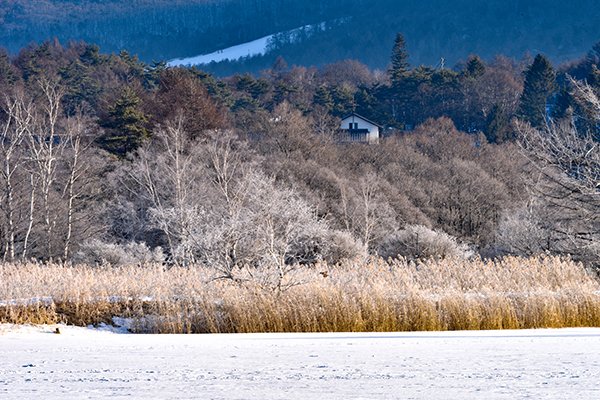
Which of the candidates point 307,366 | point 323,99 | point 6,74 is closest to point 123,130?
point 6,74

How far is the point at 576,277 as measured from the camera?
16.3m

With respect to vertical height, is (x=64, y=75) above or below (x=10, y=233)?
above

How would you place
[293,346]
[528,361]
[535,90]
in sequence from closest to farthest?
1. [528,361]
2. [293,346]
3. [535,90]

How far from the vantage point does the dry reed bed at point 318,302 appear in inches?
547

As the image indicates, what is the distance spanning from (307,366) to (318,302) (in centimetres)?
466

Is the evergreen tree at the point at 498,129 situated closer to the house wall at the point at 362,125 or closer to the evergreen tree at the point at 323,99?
the house wall at the point at 362,125

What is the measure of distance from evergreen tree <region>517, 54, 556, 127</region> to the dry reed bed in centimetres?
6852

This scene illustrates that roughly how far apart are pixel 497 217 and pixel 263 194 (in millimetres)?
23742

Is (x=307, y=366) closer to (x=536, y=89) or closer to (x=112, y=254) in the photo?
(x=112, y=254)

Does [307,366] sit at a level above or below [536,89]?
below

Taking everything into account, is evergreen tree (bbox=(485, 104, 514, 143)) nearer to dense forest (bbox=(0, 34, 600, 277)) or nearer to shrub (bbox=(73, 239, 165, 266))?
dense forest (bbox=(0, 34, 600, 277))

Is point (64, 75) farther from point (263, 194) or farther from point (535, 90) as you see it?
point (263, 194)

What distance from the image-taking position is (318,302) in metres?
14.1

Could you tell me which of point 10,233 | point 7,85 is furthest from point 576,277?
point 7,85
